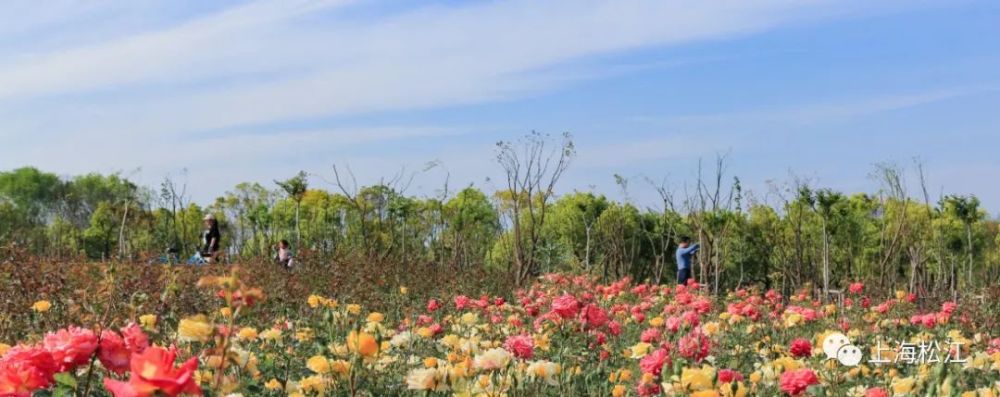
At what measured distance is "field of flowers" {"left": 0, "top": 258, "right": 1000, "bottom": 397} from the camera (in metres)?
2.14

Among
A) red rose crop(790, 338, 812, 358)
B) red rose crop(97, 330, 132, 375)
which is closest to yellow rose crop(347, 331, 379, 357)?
red rose crop(97, 330, 132, 375)

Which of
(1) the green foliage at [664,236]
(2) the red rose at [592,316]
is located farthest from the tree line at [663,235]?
(2) the red rose at [592,316]

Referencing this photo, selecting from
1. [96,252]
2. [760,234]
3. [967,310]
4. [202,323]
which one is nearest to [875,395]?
[202,323]

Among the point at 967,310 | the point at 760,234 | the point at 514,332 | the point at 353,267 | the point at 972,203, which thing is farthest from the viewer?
the point at 760,234

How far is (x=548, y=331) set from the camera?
16.0 feet

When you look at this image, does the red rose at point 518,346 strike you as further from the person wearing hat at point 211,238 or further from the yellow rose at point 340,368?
the person wearing hat at point 211,238

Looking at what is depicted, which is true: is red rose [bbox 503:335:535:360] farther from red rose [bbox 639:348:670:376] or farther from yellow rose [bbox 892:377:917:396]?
yellow rose [bbox 892:377:917:396]

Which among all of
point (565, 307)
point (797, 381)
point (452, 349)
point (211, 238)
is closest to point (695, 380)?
point (797, 381)

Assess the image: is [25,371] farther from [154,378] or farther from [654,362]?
[654,362]

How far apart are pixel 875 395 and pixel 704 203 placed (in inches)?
563

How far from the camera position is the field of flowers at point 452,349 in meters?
2.14

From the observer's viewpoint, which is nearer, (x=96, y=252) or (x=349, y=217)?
(x=349, y=217)

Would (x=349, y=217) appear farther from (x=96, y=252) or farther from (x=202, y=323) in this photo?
(x=202, y=323)

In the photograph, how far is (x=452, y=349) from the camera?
496 cm
